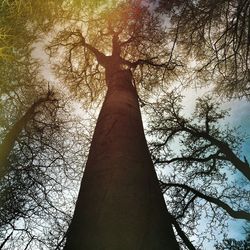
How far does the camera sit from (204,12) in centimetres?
640

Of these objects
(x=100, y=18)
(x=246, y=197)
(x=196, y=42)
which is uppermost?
(x=100, y=18)

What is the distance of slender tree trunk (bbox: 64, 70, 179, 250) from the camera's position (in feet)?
7.98

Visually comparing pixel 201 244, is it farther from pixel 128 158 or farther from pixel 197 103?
pixel 128 158

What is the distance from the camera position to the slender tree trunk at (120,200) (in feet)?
7.98

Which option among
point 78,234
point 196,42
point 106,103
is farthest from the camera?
point 196,42

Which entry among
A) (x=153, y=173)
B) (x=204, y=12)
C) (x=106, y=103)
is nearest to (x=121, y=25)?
(x=204, y=12)

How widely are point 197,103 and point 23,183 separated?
5.73 m

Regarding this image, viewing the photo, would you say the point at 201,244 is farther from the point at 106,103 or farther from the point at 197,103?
the point at 106,103

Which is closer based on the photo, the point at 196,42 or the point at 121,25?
the point at 196,42

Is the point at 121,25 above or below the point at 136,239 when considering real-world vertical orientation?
above

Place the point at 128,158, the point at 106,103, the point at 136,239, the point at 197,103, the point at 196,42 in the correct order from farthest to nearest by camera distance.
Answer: the point at 197,103
the point at 196,42
the point at 106,103
the point at 128,158
the point at 136,239

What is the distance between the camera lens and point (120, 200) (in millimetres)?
2682

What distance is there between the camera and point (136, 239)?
240cm

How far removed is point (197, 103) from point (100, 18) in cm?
403
